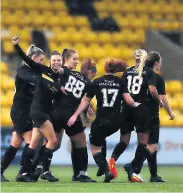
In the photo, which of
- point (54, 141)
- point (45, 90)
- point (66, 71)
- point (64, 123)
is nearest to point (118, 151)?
point (64, 123)

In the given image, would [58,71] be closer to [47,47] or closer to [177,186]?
[177,186]

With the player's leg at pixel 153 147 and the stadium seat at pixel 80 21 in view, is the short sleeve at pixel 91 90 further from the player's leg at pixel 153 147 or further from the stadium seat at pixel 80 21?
the stadium seat at pixel 80 21

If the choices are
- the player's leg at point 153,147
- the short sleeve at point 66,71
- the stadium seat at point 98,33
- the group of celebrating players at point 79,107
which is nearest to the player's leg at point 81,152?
the group of celebrating players at point 79,107

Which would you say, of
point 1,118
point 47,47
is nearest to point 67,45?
point 47,47

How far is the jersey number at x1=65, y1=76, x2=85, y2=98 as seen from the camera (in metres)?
12.2

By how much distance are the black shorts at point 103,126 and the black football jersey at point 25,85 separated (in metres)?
1.05

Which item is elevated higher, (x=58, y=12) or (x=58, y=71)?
(x=58, y=12)

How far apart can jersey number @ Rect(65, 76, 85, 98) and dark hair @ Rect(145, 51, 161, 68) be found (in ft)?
3.62

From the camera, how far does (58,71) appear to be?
12039mm

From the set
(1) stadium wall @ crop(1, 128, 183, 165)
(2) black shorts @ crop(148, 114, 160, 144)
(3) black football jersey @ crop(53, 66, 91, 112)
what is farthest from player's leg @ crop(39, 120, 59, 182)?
(1) stadium wall @ crop(1, 128, 183, 165)

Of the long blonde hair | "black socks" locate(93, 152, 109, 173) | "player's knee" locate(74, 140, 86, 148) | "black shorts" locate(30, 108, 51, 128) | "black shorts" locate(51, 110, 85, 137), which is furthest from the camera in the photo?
"player's knee" locate(74, 140, 86, 148)

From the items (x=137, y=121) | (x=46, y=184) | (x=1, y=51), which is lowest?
(x=46, y=184)

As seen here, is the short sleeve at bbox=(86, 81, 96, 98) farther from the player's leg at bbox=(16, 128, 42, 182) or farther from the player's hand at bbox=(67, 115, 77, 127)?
the player's leg at bbox=(16, 128, 42, 182)

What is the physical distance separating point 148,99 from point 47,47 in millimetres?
9157
